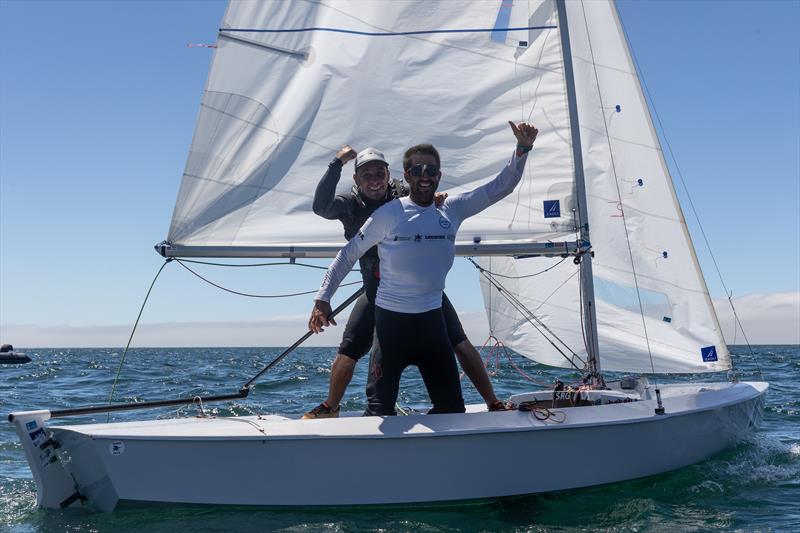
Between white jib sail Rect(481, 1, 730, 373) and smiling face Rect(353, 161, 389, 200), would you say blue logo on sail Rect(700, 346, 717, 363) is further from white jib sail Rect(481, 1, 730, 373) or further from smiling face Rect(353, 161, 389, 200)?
smiling face Rect(353, 161, 389, 200)

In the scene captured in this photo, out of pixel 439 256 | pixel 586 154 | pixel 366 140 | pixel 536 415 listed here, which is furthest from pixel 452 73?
pixel 536 415

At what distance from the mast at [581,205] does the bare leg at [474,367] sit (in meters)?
1.55

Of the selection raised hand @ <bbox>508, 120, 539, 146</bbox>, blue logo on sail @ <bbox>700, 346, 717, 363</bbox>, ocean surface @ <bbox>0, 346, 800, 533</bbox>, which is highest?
raised hand @ <bbox>508, 120, 539, 146</bbox>

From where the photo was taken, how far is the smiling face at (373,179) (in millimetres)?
5156

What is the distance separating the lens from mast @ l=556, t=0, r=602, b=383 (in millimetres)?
6352

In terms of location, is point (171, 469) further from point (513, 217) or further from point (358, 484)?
point (513, 217)

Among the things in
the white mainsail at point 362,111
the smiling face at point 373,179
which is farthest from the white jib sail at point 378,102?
the smiling face at point 373,179

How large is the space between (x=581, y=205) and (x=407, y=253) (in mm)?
2296

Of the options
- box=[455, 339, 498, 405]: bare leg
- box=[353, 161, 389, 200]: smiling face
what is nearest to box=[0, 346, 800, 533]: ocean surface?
box=[455, 339, 498, 405]: bare leg

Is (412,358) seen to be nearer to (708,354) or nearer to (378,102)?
(378,102)

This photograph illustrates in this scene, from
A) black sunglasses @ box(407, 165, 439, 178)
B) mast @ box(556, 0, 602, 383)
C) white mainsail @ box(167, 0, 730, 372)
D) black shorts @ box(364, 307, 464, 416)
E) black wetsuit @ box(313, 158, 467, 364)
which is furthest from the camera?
mast @ box(556, 0, 602, 383)

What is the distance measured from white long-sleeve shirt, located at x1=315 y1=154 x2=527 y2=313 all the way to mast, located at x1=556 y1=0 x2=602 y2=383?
1.71m

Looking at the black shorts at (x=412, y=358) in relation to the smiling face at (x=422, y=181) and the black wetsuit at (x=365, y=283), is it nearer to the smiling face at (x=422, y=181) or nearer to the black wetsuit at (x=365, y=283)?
the black wetsuit at (x=365, y=283)

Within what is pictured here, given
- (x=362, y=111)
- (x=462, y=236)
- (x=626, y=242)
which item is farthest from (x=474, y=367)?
(x=626, y=242)
